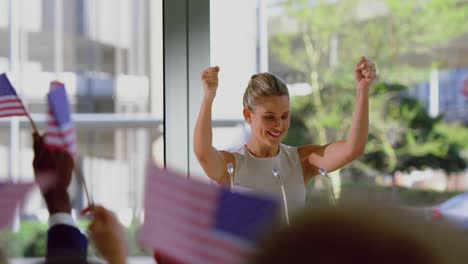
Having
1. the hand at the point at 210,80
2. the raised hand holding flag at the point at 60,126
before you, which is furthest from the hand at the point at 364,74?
the raised hand holding flag at the point at 60,126

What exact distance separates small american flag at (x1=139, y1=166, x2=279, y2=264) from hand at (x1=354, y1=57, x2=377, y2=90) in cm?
115

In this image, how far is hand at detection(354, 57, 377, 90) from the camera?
1475 millimetres

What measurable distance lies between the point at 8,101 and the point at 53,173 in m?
0.32

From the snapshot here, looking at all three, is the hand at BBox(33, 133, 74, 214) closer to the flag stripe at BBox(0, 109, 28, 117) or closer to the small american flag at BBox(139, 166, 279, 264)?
the small american flag at BBox(139, 166, 279, 264)

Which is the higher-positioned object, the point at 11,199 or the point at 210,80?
the point at 210,80

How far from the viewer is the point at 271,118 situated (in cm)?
156

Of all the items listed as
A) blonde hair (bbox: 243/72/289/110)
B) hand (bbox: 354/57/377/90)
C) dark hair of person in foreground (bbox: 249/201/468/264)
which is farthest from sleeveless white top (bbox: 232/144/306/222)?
dark hair of person in foreground (bbox: 249/201/468/264)

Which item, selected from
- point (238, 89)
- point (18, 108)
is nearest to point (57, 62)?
point (238, 89)

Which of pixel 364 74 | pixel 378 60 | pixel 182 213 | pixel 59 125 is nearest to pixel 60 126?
pixel 59 125

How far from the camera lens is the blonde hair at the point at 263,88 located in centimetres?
157

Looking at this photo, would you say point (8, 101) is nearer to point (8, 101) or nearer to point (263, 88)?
point (8, 101)

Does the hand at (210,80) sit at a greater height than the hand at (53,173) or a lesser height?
greater

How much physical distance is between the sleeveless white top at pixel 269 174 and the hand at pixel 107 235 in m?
1.08

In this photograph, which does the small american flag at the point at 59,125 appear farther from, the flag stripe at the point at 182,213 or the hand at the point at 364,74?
the hand at the point at 364,74
